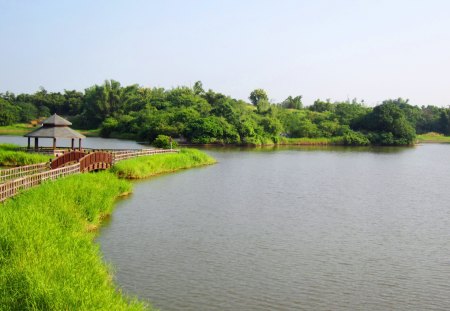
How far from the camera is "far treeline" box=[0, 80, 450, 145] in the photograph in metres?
113

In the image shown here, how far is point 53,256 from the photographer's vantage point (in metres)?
16.4

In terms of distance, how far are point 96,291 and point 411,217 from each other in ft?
81.3

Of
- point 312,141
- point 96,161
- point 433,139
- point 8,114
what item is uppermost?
point 8,114

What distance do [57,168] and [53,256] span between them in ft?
64.1

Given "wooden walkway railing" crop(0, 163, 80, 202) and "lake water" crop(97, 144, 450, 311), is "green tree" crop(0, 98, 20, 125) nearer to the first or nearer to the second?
"lake water" crop(97, 144, 450, 311)

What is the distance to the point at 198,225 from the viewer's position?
29594 millimetres

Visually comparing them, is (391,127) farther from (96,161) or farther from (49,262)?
(49,262)

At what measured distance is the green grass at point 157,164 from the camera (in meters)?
48.3

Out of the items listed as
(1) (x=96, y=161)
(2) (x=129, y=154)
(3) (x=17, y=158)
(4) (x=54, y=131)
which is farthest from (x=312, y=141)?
(1) (x=96, y=161)

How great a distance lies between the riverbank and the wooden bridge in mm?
829

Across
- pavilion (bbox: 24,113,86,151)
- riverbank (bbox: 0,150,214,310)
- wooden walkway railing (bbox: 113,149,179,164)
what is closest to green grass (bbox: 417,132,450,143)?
wooden walkway railing (bbox: 113,149,179,164)

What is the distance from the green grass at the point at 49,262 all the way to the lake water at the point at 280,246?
6.92 ft

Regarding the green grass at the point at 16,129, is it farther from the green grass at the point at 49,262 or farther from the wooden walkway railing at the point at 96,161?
the green grass at the point at 49,262

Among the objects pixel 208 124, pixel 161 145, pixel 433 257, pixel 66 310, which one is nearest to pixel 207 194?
pixel 433 257
